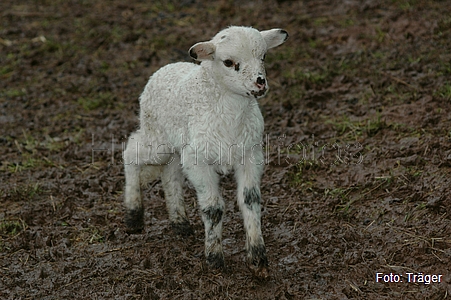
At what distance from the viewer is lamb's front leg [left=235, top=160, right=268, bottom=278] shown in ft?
17.3

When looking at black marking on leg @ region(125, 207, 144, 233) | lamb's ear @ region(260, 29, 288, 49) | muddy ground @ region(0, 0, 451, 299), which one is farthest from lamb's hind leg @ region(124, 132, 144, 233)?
lamb's ear @ region(260, 29, 288, 49)

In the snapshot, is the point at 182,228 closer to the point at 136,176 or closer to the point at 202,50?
the point at 136,176

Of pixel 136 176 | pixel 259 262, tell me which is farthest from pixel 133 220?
pixel 259 262

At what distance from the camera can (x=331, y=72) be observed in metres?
8.95

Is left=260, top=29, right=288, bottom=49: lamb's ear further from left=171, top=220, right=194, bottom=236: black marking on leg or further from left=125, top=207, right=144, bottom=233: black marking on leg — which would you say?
left=125, top=207, right=144, bottom=233: black marking on leg

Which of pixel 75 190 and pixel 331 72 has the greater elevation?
pixel 331 72

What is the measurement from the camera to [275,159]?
7.35m

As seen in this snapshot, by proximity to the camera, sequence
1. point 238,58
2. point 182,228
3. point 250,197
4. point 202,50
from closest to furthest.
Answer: point 238,58 < point 202,50 < point 250,197 < point 182,228

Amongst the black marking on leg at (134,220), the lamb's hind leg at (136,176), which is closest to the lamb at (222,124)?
the lamb's hind leg at (136,176)

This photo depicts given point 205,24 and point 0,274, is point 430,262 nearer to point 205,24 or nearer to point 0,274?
point 0,274

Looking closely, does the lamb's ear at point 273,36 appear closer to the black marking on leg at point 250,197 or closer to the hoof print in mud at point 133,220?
the black marking on leg at point 250,197

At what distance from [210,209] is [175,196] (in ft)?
2.78

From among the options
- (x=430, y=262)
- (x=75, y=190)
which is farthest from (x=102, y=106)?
(x=430, y=262)

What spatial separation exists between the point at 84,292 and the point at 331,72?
491cm
